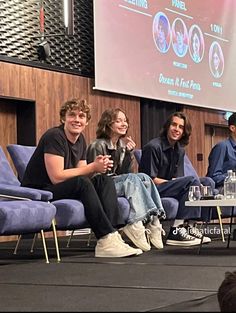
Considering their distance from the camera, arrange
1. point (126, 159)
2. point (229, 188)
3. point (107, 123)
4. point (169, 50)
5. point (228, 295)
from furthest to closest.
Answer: point (169, 50), point (126, 159), point (107, 123), point (229, 188), point (228, 295)

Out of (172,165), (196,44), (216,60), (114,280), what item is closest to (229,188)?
(172,165)

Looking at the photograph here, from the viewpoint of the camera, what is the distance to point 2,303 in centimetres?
244

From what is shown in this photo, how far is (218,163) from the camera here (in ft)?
18.4

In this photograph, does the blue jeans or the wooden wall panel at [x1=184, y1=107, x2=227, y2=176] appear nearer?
the blue jeans

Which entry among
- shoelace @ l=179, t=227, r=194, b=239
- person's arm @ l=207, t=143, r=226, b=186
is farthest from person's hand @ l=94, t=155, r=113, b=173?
person's arm @ l=207, t=143, r=226, b=186

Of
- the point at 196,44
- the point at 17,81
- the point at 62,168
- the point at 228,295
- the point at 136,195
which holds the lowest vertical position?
the point at 228,295

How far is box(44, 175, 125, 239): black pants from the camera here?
405 centimetres

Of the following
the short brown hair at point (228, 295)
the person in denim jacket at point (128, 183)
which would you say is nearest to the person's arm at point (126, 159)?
the person in denim jacket at point (128, 183)

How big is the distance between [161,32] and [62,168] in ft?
14.8

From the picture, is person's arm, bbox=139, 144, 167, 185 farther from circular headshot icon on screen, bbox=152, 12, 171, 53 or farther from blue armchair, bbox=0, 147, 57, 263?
circular headshot icon on screen, bbox=152, 12, 171, 53

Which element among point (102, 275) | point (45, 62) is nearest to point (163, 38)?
point (45, 62)

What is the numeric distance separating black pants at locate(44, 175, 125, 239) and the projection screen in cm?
304

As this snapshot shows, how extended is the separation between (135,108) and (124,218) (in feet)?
12.3

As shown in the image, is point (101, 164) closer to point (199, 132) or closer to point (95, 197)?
point (95, 197)
